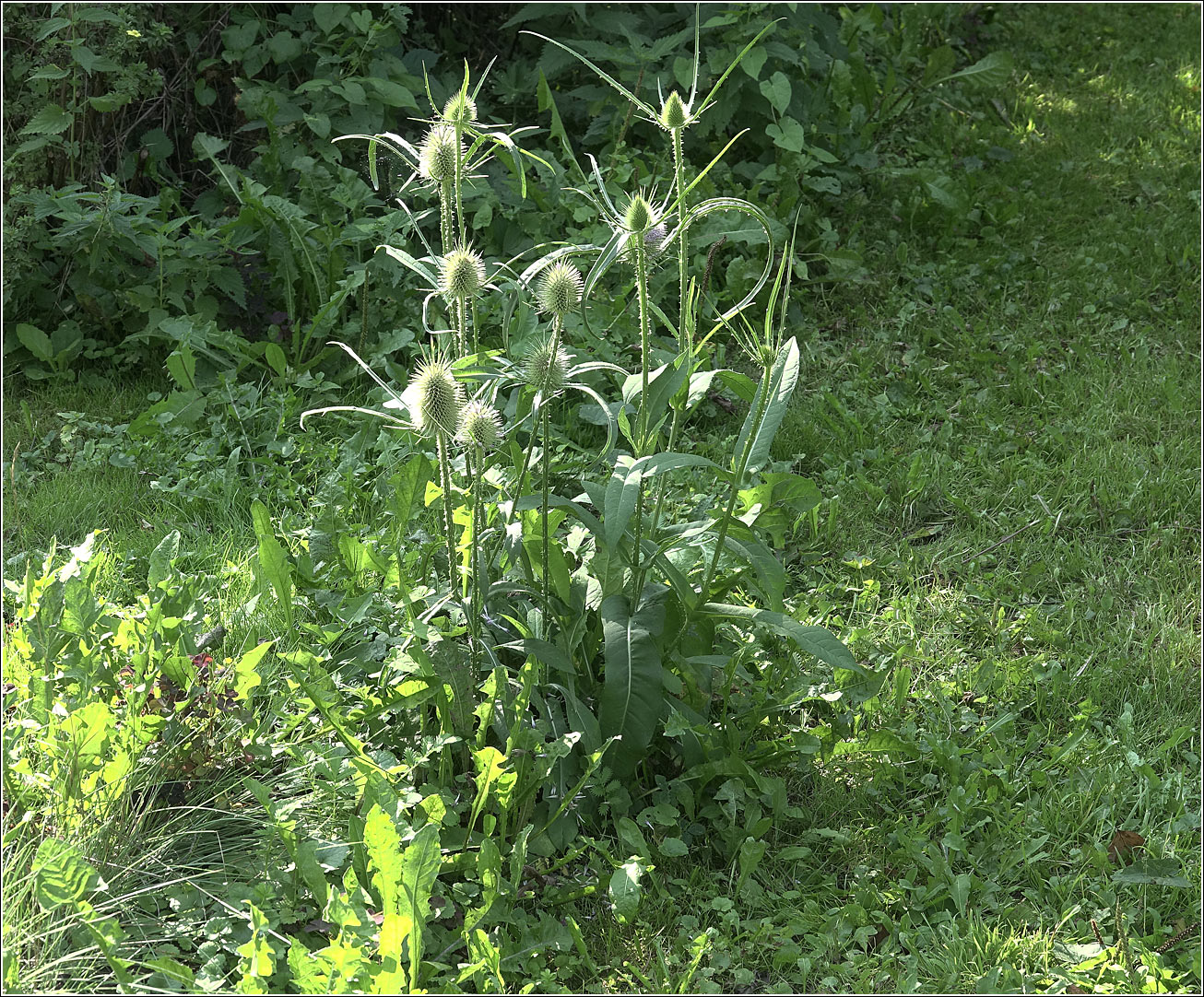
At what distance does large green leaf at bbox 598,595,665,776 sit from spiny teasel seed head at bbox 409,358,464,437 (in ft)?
1.60

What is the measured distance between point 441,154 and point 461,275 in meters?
0.20

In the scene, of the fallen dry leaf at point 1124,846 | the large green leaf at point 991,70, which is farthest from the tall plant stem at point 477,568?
the large green leaf at point 991,70

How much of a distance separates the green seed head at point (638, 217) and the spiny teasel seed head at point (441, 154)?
1.00 ft

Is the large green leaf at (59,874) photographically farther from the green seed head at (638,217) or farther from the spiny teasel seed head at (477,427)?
the green seed head at (638,217)

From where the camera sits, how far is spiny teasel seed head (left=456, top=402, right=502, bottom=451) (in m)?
1.97

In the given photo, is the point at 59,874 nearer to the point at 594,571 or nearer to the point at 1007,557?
the point at 594,571

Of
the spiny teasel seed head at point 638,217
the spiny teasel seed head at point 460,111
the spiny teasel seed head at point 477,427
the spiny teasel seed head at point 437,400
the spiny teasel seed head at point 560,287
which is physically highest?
the spiny teasel seed head at point 460,111

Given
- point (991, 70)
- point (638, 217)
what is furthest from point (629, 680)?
point (991, 70)

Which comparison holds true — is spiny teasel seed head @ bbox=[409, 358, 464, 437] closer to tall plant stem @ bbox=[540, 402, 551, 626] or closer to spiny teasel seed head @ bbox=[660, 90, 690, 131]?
tall plant stem @ bbox=[540, 402, 551, 626]

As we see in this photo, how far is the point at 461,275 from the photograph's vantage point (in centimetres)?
196

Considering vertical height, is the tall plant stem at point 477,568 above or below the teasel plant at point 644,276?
below

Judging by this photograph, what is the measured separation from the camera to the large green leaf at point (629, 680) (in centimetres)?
213

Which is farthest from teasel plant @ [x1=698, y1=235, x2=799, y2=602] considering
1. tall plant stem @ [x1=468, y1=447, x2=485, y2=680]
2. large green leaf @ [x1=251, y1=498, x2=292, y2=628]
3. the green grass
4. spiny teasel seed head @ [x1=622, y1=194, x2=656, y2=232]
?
large green leaf @ [x1=251, y1=498, x2=292, y2=628]

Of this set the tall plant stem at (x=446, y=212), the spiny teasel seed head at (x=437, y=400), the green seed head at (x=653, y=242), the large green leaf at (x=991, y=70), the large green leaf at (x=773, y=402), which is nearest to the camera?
the spiny teasel seed head at (x=437, y=400)
